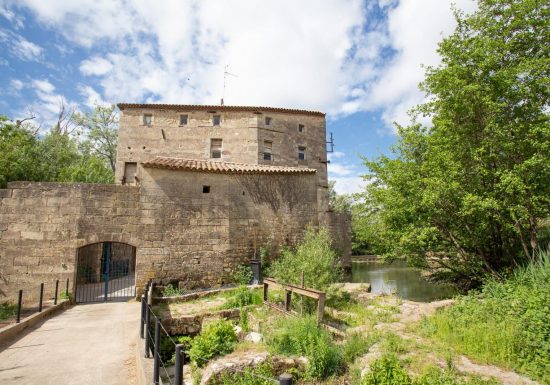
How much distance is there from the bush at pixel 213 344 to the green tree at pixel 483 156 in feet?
21.9

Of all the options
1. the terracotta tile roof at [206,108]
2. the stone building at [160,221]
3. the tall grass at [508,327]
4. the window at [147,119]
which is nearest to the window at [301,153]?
the terracotta tile roof at [206,108]

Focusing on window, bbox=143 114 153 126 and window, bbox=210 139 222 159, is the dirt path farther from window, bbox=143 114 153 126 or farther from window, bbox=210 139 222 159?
window, bbox=143 114 153 126

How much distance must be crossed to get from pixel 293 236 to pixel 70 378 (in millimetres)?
9711

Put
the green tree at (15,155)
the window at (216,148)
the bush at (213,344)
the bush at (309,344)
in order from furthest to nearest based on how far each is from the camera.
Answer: the window at (216,148)
the green tree at (15,155)
the bush at (213,344)
the bush at (309,344)

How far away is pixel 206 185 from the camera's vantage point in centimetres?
1217

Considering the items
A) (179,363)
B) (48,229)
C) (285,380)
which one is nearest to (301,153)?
(48,229)

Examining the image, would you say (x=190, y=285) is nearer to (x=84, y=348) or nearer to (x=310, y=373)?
(x=84, y=348)

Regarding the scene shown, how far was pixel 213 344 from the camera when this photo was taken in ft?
19.9

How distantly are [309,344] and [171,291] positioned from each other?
259 inches

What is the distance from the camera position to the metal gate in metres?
10.9

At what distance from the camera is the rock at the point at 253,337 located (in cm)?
645

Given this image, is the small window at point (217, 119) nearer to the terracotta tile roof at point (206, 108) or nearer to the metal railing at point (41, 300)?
the terracotta tile roof at point (206, 108)

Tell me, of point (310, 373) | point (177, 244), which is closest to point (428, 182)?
point (310, 373)

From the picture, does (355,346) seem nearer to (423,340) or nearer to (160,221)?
(423,340)
